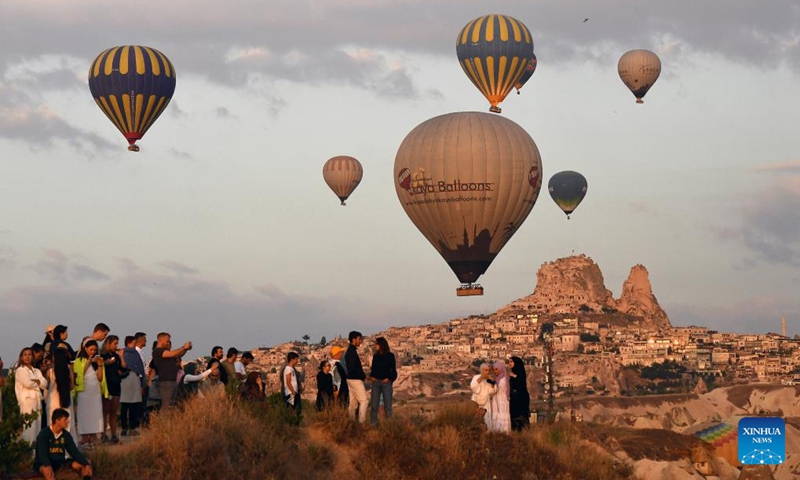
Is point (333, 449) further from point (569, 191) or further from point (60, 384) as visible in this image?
point (569, 191)

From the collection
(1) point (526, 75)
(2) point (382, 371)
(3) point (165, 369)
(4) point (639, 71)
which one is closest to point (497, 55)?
(1) point (526, 75)

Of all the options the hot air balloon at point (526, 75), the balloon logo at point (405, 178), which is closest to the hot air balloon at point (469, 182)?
the balloon logo at point (405, 178)

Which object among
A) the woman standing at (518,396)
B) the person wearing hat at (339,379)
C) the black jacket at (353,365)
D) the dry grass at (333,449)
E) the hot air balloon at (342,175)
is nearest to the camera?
the dry grass at (333,449)

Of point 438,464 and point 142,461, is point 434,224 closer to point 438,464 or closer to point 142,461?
point 438,464

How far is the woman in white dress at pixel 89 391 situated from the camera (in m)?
21.8

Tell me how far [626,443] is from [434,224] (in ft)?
47.3

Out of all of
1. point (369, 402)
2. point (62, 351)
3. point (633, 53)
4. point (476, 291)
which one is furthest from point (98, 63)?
point (633, 53)

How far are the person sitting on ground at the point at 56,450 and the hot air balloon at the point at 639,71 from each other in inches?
3261

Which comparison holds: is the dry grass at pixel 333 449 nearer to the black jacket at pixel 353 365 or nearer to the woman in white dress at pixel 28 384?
the black jacket at pixel 353 365

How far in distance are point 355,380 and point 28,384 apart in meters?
7.38

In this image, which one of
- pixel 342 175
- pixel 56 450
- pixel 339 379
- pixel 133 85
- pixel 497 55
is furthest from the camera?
pixel 342 175

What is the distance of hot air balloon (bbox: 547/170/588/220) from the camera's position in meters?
113

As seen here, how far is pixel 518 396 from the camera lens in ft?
90.3

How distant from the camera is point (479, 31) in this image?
7500cm
